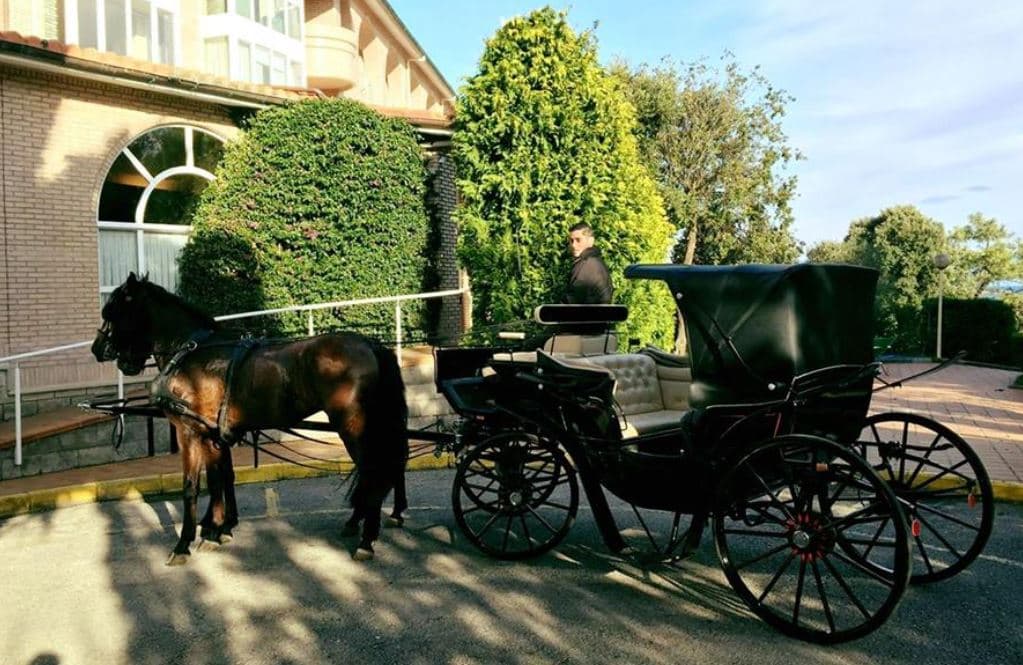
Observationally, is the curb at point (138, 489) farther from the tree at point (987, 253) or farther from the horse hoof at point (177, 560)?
the tree at point (987, 253)

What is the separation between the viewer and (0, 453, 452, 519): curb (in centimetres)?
705

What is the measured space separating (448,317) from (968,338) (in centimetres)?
1765

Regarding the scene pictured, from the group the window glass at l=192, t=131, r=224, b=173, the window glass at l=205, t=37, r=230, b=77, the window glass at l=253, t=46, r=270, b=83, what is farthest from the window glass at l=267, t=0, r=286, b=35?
the window glass at l=192, t=131, r=224, b=173

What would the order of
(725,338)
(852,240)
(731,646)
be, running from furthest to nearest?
(852,240)
(725,338)
(731,646)

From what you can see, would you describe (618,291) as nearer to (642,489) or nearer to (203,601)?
(642,489)

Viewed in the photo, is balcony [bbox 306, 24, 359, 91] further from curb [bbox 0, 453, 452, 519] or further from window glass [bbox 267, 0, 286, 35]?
curb [bbox 0, 453, 452, 519]

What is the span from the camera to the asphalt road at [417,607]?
393 cm

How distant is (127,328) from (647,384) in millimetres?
4018

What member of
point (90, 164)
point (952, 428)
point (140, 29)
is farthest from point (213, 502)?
point (140, 29)

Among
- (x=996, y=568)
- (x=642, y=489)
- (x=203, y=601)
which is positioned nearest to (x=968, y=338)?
(x=996, y=568)

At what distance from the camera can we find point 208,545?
5664 mm

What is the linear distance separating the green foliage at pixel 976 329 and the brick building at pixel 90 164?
16920 millimetres

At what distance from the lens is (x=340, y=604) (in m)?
4.62

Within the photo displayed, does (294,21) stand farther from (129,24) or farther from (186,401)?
(186,401)
